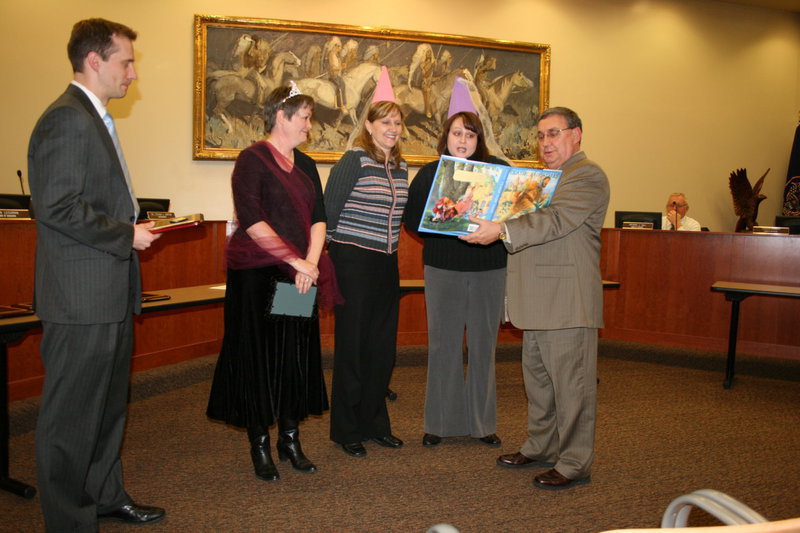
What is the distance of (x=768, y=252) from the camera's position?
586cm

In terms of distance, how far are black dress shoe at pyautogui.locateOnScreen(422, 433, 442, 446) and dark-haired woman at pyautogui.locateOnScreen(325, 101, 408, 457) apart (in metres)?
0.36

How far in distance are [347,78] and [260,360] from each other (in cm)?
498

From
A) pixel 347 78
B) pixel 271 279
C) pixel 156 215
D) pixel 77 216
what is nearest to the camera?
pixel 77 216

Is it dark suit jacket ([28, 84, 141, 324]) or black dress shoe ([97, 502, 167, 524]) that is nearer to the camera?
dark suit jacket ([28, 84, 141, 324])

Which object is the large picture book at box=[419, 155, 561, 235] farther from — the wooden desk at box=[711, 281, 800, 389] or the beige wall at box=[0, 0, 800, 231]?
the beige wall at box=[0, 0, 800, 231]

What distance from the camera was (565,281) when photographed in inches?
114

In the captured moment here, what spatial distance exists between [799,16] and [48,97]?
9731 mm

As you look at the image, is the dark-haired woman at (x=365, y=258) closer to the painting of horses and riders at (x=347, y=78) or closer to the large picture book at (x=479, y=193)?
the large picture book at (x=479, y=193)

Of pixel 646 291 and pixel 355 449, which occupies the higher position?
pixel 646 291

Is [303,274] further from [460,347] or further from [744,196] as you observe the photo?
[744,196]

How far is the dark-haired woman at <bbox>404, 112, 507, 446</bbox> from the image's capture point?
3.43 metres

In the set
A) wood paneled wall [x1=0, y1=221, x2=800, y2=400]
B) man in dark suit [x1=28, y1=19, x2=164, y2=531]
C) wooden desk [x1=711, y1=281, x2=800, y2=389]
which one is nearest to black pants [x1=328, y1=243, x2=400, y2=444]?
man in dark suit [x1=28, y1=19, x2=164, y2=531]

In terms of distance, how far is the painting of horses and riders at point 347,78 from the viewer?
22.4 feet

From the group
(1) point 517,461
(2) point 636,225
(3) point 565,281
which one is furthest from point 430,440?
(2) point 636,225
